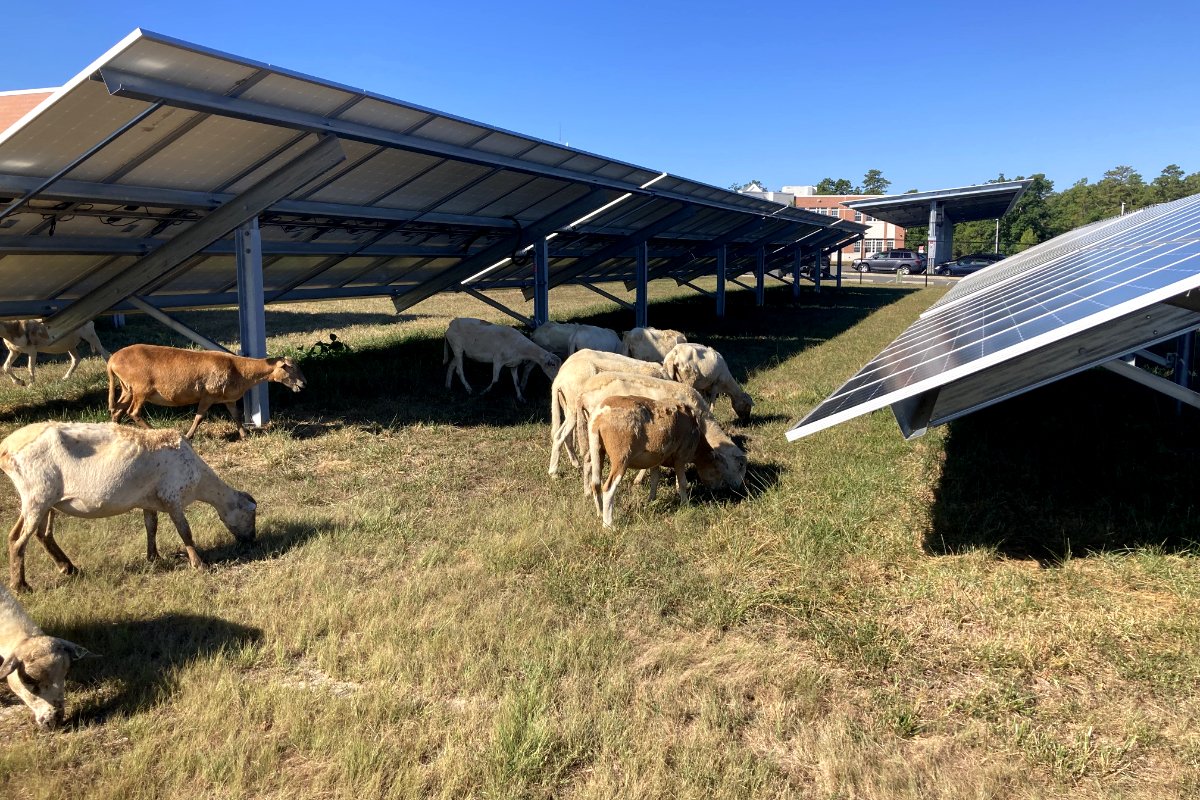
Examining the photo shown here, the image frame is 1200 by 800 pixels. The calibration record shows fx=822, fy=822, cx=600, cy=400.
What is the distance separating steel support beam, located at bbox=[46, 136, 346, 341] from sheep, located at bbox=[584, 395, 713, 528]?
513 centimetres

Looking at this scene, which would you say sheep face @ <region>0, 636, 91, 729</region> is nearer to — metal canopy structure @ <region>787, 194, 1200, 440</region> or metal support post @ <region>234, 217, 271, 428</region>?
metal canopy structure @ <region>787, 194, 1200, 440</region>

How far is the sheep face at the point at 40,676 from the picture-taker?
418 cm

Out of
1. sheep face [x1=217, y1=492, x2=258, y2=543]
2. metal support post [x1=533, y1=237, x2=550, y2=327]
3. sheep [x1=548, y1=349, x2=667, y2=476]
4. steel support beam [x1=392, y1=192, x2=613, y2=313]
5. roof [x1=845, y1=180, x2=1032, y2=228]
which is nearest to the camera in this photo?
sheep face [x1=217, y1=492, x2=258, y2=543]

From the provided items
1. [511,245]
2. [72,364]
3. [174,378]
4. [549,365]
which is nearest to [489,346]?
[549,365]

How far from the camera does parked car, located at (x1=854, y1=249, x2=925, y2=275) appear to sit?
64.2 m

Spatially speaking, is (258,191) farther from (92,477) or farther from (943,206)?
(943,206)

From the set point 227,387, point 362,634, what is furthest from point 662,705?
point 227,387

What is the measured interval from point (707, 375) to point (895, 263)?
5861 cm

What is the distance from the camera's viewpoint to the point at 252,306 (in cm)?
1105

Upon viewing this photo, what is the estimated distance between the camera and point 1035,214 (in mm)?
87000

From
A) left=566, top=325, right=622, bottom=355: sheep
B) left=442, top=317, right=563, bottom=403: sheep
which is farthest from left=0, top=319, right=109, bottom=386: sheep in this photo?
left=566, top=325, right=622, bottom=355: sheep

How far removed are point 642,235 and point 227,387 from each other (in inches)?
533

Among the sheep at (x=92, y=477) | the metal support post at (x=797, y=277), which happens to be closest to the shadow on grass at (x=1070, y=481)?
the sheep at (x=92, y=477)

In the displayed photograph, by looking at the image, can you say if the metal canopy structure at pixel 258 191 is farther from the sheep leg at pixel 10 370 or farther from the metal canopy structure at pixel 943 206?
the metal canopy structure at pixel 943 206
